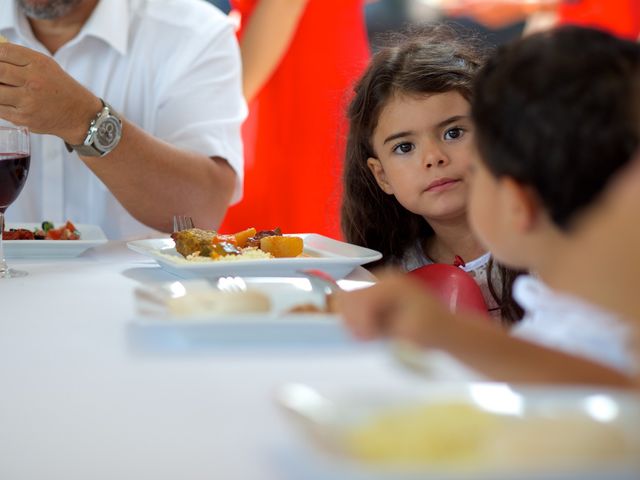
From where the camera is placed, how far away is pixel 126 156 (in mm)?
2051

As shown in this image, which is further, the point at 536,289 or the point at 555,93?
the point at 536,289

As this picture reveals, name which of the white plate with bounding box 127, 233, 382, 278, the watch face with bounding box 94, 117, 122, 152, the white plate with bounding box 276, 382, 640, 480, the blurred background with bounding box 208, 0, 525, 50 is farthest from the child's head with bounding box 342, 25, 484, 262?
the blurred background with bounding box 208, 0, 525, 50

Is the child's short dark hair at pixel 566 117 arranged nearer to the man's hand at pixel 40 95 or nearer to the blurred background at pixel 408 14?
the man's hand at pixel 40 95

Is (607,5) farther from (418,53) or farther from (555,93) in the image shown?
(555,93)

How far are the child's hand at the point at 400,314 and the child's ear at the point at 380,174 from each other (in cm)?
136

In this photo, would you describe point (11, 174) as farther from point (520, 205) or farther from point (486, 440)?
point (486, 440)

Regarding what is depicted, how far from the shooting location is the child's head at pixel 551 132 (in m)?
0.69

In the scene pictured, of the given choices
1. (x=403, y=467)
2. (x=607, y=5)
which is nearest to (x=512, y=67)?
(x=403, y=467)

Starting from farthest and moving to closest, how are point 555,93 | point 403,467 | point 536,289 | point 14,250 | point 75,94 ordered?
point 75,94, point 14,250, point 536,289, point 555,93, point 403,467

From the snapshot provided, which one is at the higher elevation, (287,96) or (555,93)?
(287,96)

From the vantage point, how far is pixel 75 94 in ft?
6.04

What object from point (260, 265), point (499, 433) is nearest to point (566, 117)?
point (499, 433)

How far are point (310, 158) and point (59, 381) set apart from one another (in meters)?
2.52

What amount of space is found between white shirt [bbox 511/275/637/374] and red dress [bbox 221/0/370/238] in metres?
2.29
